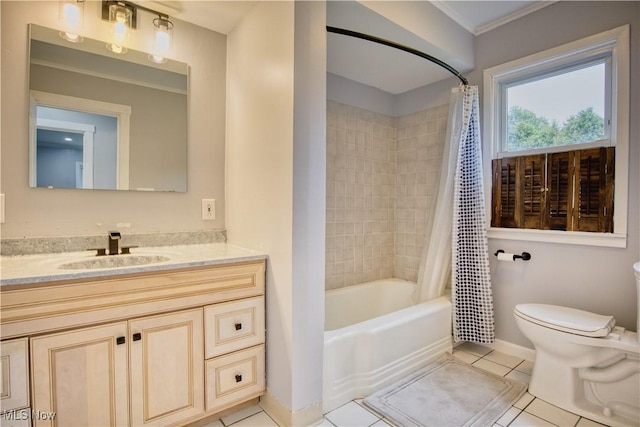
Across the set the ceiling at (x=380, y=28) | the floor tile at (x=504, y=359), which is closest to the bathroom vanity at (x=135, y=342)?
the ceiling at (x=380, y=28)

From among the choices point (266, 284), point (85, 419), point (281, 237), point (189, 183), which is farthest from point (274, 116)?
point (85, 419)

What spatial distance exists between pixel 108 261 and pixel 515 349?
270cm

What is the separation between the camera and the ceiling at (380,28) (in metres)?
1.80

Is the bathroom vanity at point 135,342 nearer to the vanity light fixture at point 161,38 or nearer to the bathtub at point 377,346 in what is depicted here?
the bathtub at point 377,346

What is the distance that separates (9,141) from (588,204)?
10.3 ft

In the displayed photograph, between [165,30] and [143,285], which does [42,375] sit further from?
[165,30]

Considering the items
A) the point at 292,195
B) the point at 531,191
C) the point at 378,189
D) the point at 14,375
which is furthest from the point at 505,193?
the point at 14,375

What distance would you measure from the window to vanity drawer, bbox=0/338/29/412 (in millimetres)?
2696

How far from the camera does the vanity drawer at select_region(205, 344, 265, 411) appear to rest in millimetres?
1515

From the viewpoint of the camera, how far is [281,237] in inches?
60.9

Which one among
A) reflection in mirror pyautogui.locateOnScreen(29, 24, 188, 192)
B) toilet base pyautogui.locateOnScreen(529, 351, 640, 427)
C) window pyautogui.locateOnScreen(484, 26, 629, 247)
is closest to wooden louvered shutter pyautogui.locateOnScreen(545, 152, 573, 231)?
window pyautogui.locateOnScreen(484, 26, 629, 247)

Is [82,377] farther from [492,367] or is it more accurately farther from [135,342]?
[492,367]

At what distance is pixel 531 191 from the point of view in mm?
2139

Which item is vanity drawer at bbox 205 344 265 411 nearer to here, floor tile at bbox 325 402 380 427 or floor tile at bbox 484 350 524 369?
floor tile at bbox 325 402 380 427
